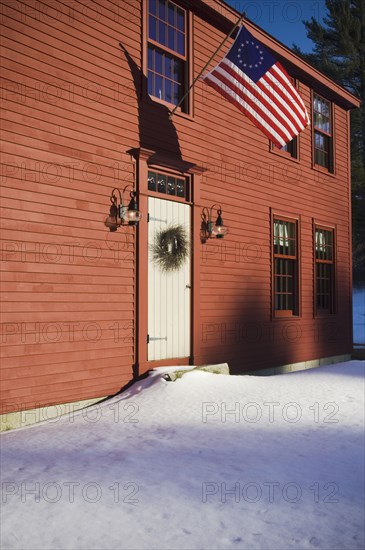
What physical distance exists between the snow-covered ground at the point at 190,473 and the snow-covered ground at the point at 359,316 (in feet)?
45.0

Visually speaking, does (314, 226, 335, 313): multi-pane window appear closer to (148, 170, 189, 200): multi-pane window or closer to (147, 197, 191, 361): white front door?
(148, 170, 189, 200): multi-pane window

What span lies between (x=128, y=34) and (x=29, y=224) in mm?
3254

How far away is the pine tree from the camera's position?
76.5 feet

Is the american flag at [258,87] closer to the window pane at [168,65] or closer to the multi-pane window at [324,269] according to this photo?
the window pane at [168,65]

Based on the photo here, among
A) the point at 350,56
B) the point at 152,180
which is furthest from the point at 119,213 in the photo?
the point at 350,56

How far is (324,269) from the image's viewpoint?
1188 centimetres

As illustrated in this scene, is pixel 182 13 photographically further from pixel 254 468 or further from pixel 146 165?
pixel 254 468

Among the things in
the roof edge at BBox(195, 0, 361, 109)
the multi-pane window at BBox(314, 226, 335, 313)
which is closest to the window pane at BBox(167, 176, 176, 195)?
the roof edge at BBox(195, 0, 361, 109)

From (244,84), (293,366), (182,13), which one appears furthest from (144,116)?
(293,366)

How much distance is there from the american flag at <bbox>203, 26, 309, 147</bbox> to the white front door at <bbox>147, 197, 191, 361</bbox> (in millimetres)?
1731

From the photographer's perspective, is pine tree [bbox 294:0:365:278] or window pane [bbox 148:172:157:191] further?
pine tree [bbox 294:0:365:278]

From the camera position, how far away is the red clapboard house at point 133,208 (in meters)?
5.79

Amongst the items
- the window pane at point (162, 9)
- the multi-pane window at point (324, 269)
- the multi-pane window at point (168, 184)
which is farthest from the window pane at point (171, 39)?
the multi-pane window at point (324, 269)

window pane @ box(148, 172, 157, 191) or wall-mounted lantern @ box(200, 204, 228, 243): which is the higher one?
window pane @ box(148, 172, 157, 191)
